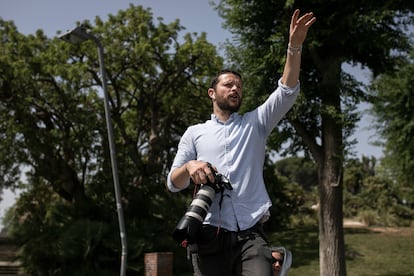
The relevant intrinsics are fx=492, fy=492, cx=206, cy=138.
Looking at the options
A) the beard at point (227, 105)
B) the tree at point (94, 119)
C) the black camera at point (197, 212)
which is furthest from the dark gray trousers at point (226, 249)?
the tree at point (94, 119)

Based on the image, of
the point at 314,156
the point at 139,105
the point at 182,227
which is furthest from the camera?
the point at 139,105

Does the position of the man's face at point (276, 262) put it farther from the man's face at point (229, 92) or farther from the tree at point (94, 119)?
the tree at point (94, 119)

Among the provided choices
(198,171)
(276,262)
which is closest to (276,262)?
(276,262)

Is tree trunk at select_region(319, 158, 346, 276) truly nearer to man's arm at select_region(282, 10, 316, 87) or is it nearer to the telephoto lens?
man's arm at select_region(282, 10, 316, 87)

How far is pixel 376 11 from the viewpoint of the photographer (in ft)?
34.1

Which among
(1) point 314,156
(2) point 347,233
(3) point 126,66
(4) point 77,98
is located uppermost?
(3) point 126,66

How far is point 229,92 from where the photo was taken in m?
2.95

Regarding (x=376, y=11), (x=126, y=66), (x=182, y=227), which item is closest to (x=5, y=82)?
(x=126, y=66)

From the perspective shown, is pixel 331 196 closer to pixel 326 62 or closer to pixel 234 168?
pixel 326 62

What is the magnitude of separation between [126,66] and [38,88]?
370 centimetres

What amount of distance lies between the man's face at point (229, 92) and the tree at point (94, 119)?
48.4ft

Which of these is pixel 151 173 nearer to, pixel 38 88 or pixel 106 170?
pixel 106 170

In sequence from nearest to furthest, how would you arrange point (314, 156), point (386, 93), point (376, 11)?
point (376, 11)
point (314, 156)
point (386, 93)

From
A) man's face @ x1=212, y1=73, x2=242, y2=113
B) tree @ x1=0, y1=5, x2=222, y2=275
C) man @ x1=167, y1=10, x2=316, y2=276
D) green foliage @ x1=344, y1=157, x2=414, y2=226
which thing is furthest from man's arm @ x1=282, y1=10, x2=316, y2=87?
green foliage @ x1=344, y1=157, x2=414, y2=226
